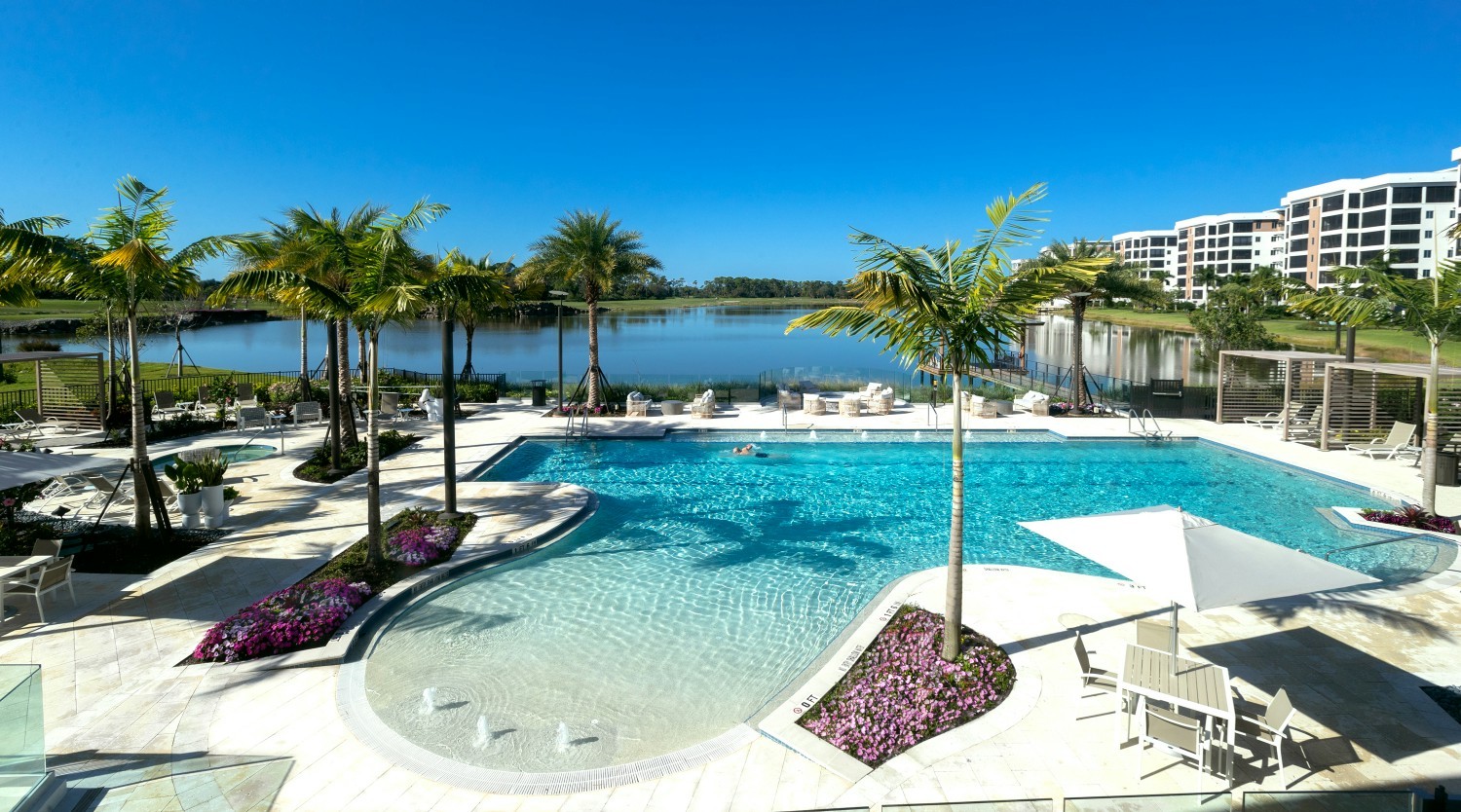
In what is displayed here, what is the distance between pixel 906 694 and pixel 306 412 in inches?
733

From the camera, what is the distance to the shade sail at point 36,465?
8.27 meters

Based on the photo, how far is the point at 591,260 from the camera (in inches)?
903

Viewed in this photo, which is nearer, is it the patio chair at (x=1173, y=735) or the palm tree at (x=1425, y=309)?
the patio chair at (x=1173, y=735)

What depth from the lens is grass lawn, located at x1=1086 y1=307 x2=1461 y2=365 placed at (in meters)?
35.2

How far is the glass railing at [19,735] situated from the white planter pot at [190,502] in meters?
7.35

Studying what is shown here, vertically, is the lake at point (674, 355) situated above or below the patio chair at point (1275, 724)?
above

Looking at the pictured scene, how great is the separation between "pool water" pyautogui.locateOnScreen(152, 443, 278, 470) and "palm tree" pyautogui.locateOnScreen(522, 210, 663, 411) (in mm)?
8444

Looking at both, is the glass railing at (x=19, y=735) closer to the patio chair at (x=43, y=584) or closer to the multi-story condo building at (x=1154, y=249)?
the patio chair at (x=43, y=584)

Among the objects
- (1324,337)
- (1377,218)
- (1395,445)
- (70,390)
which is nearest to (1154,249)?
(1377,218)

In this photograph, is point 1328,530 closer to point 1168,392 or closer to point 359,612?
point 1168,392

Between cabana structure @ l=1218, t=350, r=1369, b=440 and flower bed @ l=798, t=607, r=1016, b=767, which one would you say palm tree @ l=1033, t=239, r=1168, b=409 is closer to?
cabana structure @ l=1218, t=350, r=1369, b=440

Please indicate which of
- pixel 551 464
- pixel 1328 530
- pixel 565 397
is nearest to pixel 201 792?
pixel 551 464

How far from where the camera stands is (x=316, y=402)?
20.8 m

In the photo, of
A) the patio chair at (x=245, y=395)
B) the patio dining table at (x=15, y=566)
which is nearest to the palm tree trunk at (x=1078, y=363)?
the patio dining table at (x=15, y=566)
